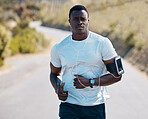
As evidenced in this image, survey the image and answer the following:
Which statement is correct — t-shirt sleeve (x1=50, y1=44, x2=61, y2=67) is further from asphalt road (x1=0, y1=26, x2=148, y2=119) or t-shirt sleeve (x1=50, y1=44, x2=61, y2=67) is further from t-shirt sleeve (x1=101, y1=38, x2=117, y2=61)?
asphalt road (x1=0, y1=26, x2=148, y2=119)

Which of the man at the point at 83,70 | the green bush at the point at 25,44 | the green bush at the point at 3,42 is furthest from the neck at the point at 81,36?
the green bush at the point at 25,44

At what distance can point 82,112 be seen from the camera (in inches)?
107

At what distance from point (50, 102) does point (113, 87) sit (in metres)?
3.13

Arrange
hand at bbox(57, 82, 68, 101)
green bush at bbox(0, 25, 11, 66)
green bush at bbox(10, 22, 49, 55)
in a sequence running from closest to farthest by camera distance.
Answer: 1. hand at bbox(57, 82, 68, 101)
2. green bush at bbox(0, 25, 11, 66)
3. green bush at bbox(10, 22, 49, 55)

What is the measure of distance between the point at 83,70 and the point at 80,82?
0.13 metres

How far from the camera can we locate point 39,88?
9492 mm

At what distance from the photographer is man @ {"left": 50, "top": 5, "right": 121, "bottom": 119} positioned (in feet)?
8.62

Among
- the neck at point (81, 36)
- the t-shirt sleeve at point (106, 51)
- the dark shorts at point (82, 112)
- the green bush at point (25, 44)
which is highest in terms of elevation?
the neck at point (81, 36)

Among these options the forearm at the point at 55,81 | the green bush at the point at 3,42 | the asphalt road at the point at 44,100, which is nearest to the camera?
the forearm at the point at 55,81

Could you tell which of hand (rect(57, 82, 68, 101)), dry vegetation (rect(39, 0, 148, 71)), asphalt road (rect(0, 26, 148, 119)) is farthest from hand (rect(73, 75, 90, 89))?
dry vegetation (rect(39, 0, 148, 71))

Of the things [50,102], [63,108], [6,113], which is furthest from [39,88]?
[63,108]

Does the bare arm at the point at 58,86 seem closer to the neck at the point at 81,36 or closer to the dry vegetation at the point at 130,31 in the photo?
the neck at the point at 81,36

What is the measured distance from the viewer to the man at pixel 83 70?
2.63m

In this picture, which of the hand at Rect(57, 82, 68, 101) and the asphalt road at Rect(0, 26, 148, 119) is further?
the asphalt road at Rect(0, 26, 148, 119)
